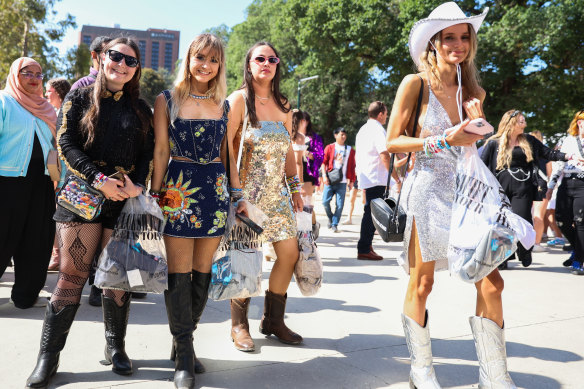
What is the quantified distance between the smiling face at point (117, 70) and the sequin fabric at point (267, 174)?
905mm

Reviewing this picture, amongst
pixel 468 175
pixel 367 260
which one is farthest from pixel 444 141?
pixel 367 260

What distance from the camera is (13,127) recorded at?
4.28 metres

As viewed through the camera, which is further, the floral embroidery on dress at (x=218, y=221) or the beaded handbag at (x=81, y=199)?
the floral embroidery on dress at (x=218, y=221)

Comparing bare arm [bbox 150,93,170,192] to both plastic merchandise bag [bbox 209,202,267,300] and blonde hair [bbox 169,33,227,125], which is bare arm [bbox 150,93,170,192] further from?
plastic merchandise bag [bbox 209,202,267,300]

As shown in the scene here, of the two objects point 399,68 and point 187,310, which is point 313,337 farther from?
point 399,68

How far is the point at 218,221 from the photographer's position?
3072mm

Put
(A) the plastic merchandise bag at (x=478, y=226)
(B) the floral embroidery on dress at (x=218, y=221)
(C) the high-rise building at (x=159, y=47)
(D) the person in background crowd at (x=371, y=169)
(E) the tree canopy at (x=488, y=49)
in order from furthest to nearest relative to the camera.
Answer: (C) the high-rise building at (x=159, y=47)
(E) the tree canopy at (x=488, y=49)
(D) the person in background crowd at (x=371, y=169)
(B) the floral embroidery on dress at (x=218, y=221)
(A) the plastic merchandise bag at (x=478, y=226)

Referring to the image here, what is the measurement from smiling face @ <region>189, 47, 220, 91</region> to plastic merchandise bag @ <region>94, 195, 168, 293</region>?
78 centimetres

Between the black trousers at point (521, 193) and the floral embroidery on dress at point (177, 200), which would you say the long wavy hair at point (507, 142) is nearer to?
the black trousers at point (521, 193)

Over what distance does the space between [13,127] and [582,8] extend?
1926 centimetres

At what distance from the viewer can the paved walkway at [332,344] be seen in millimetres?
3094

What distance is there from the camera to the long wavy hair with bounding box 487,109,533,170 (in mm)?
6793

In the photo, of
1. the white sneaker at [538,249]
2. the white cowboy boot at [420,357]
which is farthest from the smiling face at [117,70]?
the white sneaker at [538,249]

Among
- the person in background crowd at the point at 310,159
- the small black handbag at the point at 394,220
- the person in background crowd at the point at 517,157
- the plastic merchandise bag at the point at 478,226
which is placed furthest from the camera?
the person in background crowd at the point at 310,159
